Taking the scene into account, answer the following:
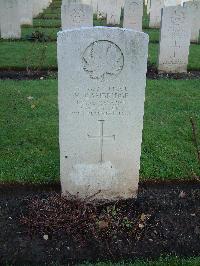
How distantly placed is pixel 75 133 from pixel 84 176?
0.52 m

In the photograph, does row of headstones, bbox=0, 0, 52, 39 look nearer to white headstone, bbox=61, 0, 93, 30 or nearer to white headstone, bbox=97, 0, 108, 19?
white headstone, bbox=61, 0, 93, 30

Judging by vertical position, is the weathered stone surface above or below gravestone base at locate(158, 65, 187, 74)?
above

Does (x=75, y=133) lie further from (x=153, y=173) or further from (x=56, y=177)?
(x=153, y=173)

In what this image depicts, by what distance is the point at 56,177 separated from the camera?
5219mm

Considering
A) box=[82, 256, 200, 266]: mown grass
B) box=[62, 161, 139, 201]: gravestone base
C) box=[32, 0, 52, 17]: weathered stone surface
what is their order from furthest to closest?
1. box=[32, 0, 52, 17]: weathered stone surface
2. box=[62, 161, 139, 201]: gravestone base
3. box=[82, 256, 200, 266]: mown grass

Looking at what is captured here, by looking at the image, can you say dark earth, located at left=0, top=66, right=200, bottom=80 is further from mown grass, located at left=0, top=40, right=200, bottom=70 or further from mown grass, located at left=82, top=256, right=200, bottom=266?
mown grass, located at left=82, top=256, right=200, bottom=266

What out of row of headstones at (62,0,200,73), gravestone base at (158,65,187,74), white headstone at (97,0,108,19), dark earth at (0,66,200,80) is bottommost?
dark earth at (0,66,200,80)

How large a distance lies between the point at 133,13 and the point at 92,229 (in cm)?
1121

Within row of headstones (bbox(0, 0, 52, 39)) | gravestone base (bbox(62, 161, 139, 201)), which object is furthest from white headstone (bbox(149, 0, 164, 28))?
gravestone base (bbox(62, 161, 139, 201))

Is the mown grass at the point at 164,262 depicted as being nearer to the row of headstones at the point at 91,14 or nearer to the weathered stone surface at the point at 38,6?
the row of headstones at the point at 91,14

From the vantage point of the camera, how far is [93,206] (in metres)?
4.50

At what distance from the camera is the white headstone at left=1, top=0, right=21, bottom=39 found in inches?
553

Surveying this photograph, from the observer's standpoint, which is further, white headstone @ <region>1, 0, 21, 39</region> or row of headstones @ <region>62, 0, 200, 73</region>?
white headstone @ <region>1, 0, 21, 39</region>

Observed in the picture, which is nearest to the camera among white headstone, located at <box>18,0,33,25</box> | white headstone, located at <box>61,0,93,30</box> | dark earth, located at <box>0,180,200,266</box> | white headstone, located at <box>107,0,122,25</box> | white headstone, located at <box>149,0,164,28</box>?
dark earth, located at <box>0,180,200,266</box>
